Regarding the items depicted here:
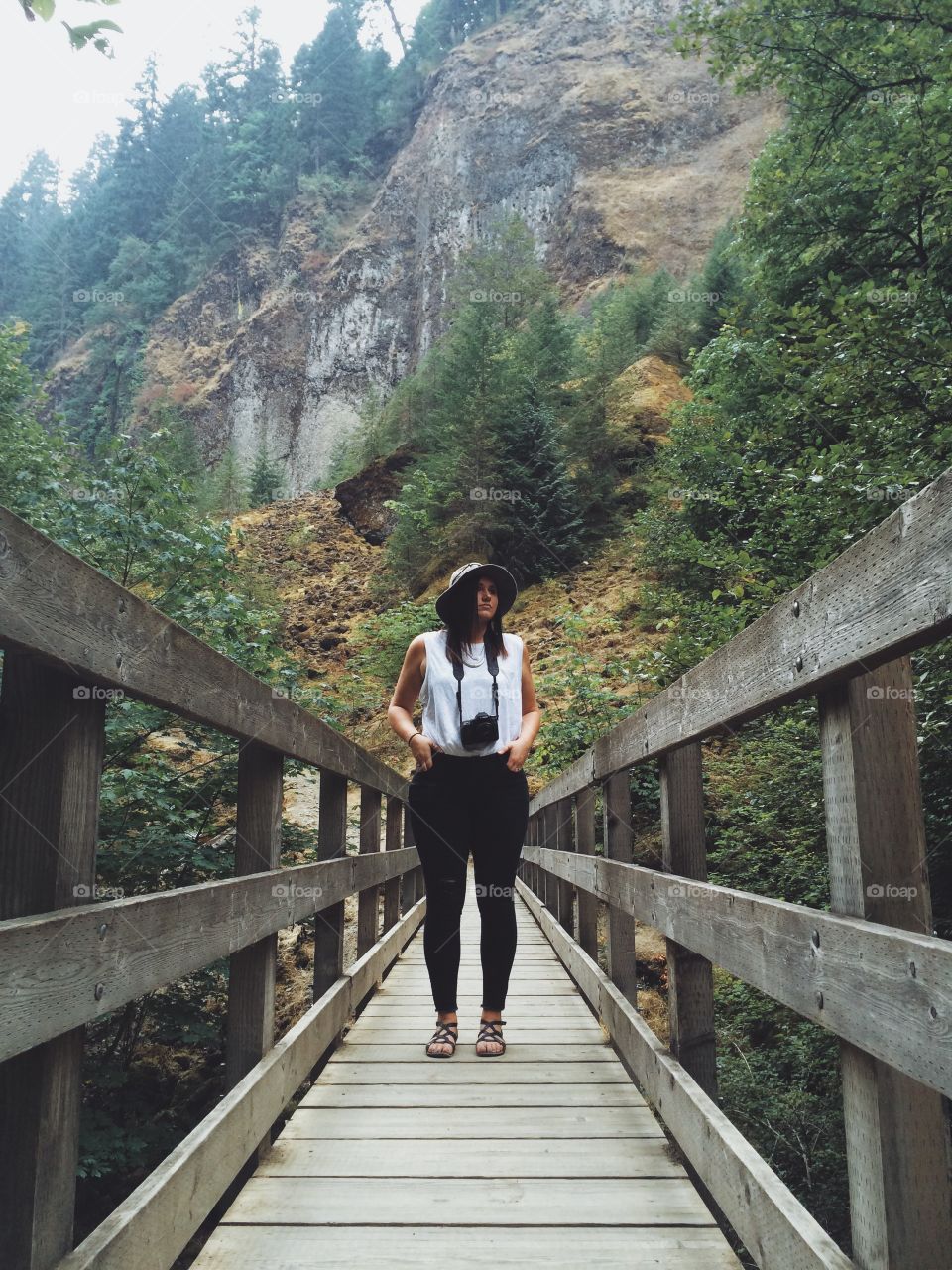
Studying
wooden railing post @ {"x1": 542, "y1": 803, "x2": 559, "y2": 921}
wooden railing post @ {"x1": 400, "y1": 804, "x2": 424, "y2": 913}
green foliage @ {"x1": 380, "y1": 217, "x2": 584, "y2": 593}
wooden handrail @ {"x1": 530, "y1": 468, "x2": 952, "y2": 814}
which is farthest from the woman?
green foliage @ {"x1": 380, "y1": 217, "x2": 584, "y2": 593}

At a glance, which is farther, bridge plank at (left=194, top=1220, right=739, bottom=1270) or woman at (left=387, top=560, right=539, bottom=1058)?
woman at (left=387, top=560, right=539, bottom=1058)

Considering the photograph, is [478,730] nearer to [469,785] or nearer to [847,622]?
[469,785]

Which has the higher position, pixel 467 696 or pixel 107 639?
pixel 467 696

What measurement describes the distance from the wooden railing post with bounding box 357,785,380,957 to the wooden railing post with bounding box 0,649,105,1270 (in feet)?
10.2

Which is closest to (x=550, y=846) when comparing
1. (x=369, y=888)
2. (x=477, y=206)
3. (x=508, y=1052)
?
(x=369, y=888)

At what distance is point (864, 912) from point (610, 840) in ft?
7.27

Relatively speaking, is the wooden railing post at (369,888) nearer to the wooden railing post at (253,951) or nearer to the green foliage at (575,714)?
the wooden railing post at (253,951)

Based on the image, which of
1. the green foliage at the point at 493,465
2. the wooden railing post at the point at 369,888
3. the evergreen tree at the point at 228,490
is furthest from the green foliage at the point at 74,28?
the evergreen tree at the point at 228,490

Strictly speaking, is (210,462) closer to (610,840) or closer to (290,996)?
(290,996)

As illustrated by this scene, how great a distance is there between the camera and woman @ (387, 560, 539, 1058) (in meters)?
3.30

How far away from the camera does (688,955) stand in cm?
243

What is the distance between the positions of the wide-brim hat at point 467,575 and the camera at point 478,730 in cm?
42

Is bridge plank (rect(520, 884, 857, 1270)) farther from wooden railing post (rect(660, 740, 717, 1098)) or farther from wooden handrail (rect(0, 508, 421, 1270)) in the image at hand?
wooden handrail (rect(0, 508, 421, 1270))

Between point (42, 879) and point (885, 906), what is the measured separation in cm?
120
